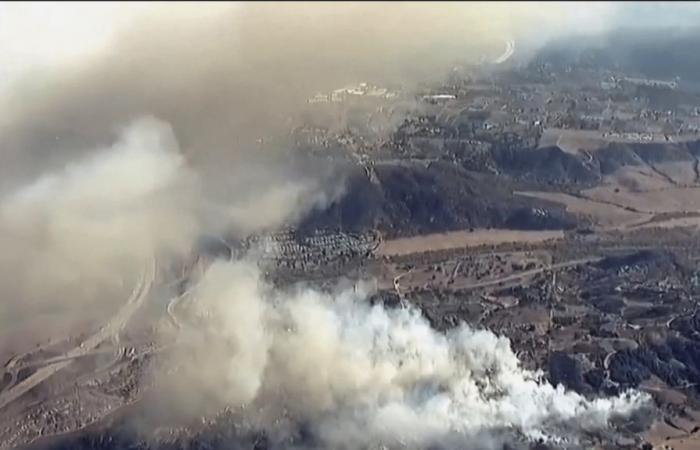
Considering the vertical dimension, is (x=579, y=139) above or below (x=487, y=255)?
above

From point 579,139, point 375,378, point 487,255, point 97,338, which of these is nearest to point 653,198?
point 579,139

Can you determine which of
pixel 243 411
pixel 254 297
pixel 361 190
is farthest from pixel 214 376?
pixel 361 190

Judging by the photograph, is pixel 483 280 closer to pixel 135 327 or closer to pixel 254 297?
pixel 254 297

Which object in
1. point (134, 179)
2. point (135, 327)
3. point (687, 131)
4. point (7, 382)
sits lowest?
point (7, 382)

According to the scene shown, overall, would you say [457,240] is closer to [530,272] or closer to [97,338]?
[530,272]

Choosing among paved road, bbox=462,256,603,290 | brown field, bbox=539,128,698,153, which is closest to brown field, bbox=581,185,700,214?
brown field, bbox=539,128,698,153

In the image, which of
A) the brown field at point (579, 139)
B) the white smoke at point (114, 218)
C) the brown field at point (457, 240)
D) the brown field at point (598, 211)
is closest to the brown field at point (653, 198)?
the brown field at point (598, 211)
